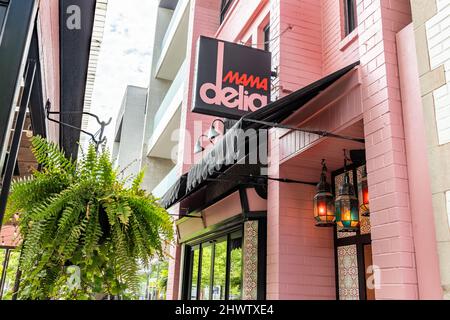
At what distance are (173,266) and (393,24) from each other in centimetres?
666

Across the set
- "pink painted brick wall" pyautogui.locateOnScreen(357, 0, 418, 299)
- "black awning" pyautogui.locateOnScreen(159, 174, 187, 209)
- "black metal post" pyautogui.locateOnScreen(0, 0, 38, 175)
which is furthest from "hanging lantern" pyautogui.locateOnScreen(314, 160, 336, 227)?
"black metal post" pyautogui.locateOnScreen(0, 0, 38, 175)

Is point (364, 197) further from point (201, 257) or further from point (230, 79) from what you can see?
point (201, 257)

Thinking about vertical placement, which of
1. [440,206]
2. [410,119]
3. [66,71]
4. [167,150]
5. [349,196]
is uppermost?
[167,150]

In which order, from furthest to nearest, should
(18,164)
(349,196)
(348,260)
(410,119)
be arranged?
1. (18,164)
2. (348,260)
3. (349,196)
4. (410,119)

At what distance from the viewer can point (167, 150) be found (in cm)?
1555

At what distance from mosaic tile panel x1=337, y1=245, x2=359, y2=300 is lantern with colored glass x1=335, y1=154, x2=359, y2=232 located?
524 mm

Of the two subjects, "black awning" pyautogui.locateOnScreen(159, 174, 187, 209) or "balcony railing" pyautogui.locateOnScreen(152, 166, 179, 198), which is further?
"balcony railing" pyautogui.locateOnScreen(152, 166, 179, 198)

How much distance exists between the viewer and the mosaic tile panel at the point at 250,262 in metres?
4.96

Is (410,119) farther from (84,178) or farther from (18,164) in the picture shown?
(18,164)

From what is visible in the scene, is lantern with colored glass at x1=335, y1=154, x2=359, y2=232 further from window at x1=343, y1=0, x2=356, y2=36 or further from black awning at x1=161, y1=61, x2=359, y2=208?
window at x1=343, y1=0, x2=356, y2=36

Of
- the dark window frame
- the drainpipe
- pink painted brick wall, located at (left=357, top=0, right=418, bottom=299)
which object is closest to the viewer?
the drainpipe

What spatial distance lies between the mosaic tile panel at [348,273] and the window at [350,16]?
2.60 m

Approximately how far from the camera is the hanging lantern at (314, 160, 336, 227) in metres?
4.47
